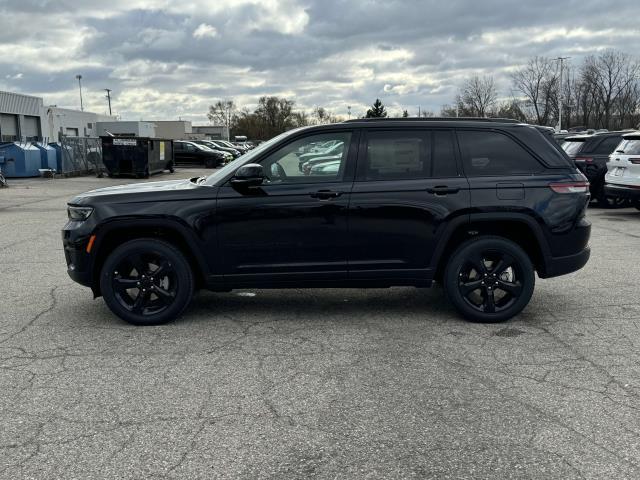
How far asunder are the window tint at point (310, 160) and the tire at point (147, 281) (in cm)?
114

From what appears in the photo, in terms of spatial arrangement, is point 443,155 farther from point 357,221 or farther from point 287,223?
point 287,223

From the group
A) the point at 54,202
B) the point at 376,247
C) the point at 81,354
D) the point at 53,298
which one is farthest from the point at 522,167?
the point at 54,202

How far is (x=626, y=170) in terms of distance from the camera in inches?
477

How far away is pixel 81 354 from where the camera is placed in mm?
4672

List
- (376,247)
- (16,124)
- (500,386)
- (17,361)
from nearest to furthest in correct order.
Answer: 1. (500,386)
2. (17,361)
3. (376,247)
4. (16,124)

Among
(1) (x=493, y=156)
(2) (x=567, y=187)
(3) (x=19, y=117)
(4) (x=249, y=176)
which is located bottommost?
(2) (x=567, y=187)

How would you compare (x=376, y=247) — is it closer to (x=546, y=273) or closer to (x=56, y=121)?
(x=546, y=273)

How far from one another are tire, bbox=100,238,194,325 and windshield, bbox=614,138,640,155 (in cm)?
Result: 1016

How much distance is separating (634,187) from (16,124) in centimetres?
5937

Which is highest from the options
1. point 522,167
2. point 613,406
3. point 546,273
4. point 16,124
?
point 16,124

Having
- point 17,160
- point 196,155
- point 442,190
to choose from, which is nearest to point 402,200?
point 442,190

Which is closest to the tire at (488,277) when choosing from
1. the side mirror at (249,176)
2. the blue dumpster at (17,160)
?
the side mirror at (249,176)

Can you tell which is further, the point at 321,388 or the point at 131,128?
the point at 131,128

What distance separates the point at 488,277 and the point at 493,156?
1083mm
